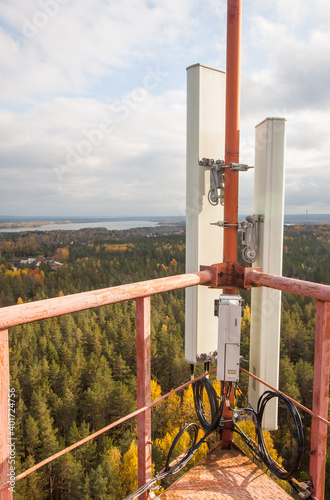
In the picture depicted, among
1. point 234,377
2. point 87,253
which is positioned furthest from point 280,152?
point 87,253

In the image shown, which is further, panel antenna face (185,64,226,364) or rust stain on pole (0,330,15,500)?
panel antenna face (185,64,226,364)

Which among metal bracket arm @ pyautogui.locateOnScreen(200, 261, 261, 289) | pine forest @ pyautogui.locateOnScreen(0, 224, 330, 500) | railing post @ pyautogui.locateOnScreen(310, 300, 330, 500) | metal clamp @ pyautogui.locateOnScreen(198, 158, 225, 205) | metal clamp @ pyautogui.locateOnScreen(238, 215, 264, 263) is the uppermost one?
metal clamp @ pyautogui.locateOnScreen(198, 158, 225, 205)

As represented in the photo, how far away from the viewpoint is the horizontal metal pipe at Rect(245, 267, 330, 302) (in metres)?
1.56

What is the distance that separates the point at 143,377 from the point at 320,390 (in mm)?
806

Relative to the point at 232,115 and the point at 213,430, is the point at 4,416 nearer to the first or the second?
the point at 213,430

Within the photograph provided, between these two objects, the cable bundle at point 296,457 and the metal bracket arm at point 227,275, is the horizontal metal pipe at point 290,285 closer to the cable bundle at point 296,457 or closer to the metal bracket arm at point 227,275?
the metal bracket arm at point 227,275

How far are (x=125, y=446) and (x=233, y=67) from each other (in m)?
25.1

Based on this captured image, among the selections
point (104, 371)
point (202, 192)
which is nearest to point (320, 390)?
point (202, 192)

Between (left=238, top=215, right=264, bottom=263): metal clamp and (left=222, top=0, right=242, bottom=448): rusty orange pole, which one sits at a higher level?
(left=222, top=0, right=242, bottom=448): rusty orange pole

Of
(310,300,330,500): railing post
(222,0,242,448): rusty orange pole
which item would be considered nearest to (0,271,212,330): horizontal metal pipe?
(310,300,330,500): railing post

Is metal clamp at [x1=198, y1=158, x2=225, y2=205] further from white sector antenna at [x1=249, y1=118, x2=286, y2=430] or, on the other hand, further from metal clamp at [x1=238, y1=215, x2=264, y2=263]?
white sector antenna at [x1=249, y1=118, x2=286, y2=430]

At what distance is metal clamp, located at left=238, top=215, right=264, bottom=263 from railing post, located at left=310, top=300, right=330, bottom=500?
159 cm

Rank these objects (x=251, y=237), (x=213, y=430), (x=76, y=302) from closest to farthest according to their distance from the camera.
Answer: (x=76, y=302) → (x=213, y=430) → (x=251, y=237)

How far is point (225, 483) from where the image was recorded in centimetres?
186
